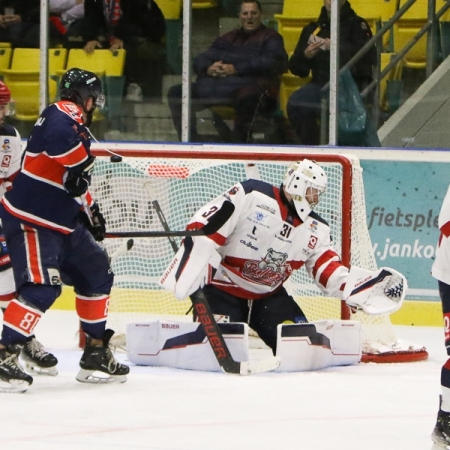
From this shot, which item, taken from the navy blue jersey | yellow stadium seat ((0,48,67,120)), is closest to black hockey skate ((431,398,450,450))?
the navy blue jersey

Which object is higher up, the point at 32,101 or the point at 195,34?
the point at 195,34

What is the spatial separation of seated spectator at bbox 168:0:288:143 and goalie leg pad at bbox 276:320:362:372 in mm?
1733

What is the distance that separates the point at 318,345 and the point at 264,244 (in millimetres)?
462

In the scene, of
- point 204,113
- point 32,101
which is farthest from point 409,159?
point 32,101

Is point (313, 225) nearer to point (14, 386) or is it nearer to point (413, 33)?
point (14, 386)

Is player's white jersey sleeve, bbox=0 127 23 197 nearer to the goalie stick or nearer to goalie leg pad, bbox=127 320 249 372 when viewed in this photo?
goalie leg pad, bbox=127 320 249 372

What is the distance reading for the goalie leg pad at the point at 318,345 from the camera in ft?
15.7

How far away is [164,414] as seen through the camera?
389 centimetres

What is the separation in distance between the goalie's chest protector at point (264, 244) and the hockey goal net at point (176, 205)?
16.2 inches

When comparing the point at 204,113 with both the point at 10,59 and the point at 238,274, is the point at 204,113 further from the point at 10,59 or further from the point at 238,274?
the point at 238,274

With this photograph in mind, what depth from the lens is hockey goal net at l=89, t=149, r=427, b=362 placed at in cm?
540

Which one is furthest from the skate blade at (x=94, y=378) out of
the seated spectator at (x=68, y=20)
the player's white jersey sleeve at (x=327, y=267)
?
the seated spectator at (x=68, y=20)

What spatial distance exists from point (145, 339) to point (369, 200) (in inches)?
66.4

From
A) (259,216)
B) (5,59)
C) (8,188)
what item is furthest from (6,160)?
(5,59)
